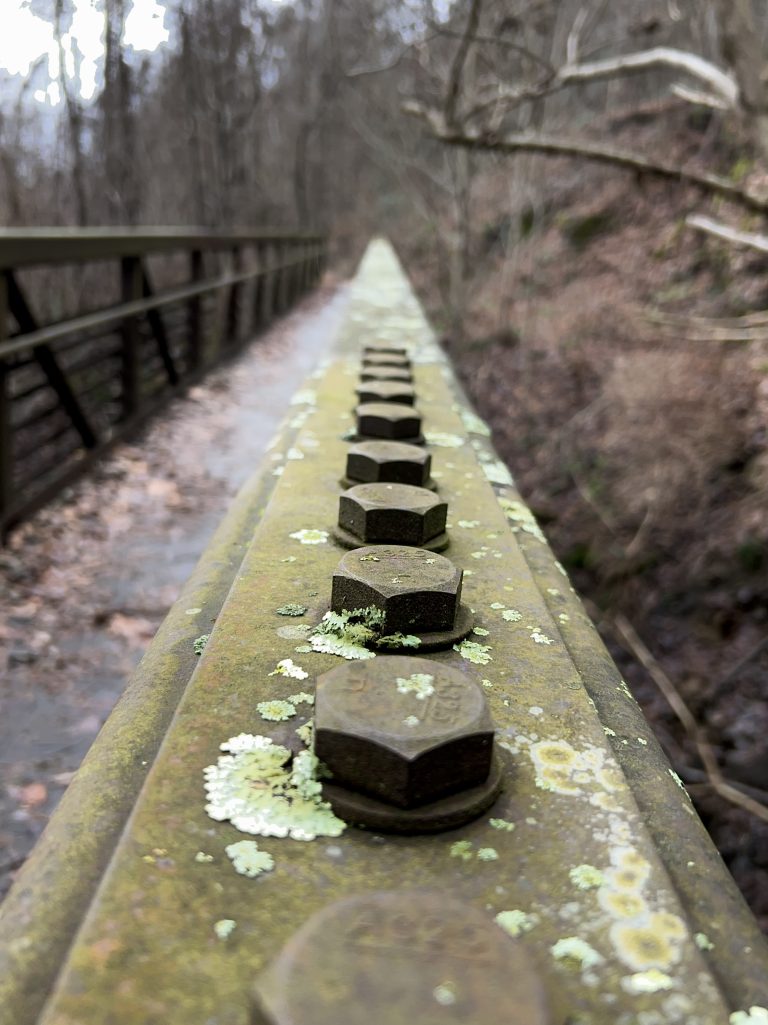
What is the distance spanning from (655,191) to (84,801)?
636 inches

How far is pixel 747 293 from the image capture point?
931 cm

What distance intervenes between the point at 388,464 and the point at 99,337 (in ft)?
13.4

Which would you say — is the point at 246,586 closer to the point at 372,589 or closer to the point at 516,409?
the point at 372,589

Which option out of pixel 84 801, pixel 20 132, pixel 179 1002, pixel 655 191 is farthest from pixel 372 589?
pixel 655 191

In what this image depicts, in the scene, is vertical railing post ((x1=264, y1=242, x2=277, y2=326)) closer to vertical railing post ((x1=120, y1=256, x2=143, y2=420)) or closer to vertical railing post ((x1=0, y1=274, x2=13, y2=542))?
vertical railing post ((x1=120, y1=256, x2=143, y2=420))

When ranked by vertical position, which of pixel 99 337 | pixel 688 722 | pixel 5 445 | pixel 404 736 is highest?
pixel 404 736

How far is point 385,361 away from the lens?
3365 millimetres

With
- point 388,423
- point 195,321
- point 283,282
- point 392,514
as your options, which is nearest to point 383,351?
point 388,423

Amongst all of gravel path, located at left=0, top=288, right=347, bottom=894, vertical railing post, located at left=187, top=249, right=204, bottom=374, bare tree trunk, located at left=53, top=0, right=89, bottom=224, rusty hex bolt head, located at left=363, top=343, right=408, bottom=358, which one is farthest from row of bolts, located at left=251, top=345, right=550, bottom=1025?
bare tree trunk, located at left=53, top=0, right=89, bottom=224

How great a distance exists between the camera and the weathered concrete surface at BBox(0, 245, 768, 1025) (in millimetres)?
657

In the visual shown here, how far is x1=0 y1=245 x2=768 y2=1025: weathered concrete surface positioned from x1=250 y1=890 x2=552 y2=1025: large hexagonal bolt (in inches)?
2.3

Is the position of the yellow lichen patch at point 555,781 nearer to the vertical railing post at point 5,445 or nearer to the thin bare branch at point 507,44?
the vertical railing post at point 5,445

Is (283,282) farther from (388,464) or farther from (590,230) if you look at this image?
(388,464)

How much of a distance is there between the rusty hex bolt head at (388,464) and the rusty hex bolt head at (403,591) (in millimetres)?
562
